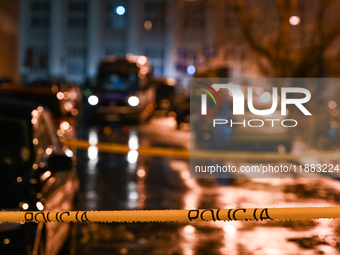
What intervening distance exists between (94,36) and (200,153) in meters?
62.8

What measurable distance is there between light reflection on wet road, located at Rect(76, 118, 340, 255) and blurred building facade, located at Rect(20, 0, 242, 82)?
6056 cm

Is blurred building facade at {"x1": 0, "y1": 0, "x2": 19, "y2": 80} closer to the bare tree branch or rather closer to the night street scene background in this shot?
the night street scene background

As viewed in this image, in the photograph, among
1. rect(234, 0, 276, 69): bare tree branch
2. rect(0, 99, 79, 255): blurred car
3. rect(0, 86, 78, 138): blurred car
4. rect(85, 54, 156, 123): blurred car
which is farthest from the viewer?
rect(85, 54, 156, 123): blurred car

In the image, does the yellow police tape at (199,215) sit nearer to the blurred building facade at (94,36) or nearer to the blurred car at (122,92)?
the blurred car at (122,92)

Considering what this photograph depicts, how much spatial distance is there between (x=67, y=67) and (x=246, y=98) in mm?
64236

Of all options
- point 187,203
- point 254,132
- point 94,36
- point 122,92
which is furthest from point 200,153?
point 94,36

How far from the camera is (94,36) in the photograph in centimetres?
7644

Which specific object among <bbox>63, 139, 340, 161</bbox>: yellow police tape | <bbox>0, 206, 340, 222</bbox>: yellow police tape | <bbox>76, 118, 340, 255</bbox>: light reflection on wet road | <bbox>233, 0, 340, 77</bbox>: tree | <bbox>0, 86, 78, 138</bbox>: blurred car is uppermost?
<bbox>233, 0, 340, 77</bbox>: tree

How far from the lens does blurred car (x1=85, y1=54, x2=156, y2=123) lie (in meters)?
29.0

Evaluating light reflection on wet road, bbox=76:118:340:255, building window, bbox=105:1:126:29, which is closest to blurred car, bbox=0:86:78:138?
light reflection on wet road, bbox=76:118:340:255

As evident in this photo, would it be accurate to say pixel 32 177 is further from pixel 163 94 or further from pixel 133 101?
pixel 163 94

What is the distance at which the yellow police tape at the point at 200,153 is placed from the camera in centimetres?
1418

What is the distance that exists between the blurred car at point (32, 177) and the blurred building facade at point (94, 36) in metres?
67.6

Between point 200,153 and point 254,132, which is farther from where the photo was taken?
point 200,153
